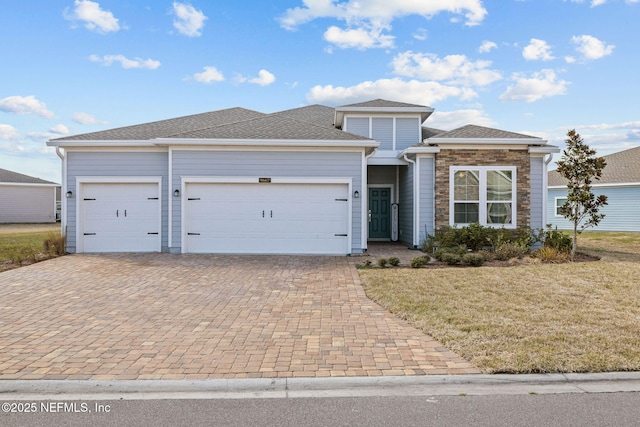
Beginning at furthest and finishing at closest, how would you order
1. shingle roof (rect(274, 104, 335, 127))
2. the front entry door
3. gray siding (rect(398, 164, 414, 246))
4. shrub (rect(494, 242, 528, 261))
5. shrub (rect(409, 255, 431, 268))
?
1. shingle roof (rect(274, 104, 335, 127))
2. the front entry door
3. gray siding (rect(398, 164, 414, 246))
4. shrub (rect(494, 242, 528, 261))
5. shrub (rect(409, 255, 431, 268))

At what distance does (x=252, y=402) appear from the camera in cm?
380

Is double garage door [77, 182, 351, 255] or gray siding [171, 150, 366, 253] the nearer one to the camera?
gray siding [171, 150, 366, 253]

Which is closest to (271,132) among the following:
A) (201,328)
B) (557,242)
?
(201,328)

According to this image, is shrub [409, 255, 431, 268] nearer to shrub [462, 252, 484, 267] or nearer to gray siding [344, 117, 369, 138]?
shrub [462, 252, 484, 267]

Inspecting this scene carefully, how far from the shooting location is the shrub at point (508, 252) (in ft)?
39.1

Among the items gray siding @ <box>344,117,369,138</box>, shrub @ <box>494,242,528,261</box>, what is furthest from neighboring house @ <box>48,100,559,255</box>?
gray siding @ <box>344,117,369,138</box>

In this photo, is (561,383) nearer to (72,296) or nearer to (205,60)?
(72,296)

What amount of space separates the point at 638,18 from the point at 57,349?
1578 cm

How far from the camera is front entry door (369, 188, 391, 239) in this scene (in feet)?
58.8

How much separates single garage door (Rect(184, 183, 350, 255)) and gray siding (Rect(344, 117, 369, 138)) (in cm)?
464

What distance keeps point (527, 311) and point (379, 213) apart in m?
11.6

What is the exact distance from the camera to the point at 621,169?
24.0m

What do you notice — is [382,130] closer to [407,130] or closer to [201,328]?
[407,130]

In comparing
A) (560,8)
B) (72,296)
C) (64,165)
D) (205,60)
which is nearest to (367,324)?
(72,296)
